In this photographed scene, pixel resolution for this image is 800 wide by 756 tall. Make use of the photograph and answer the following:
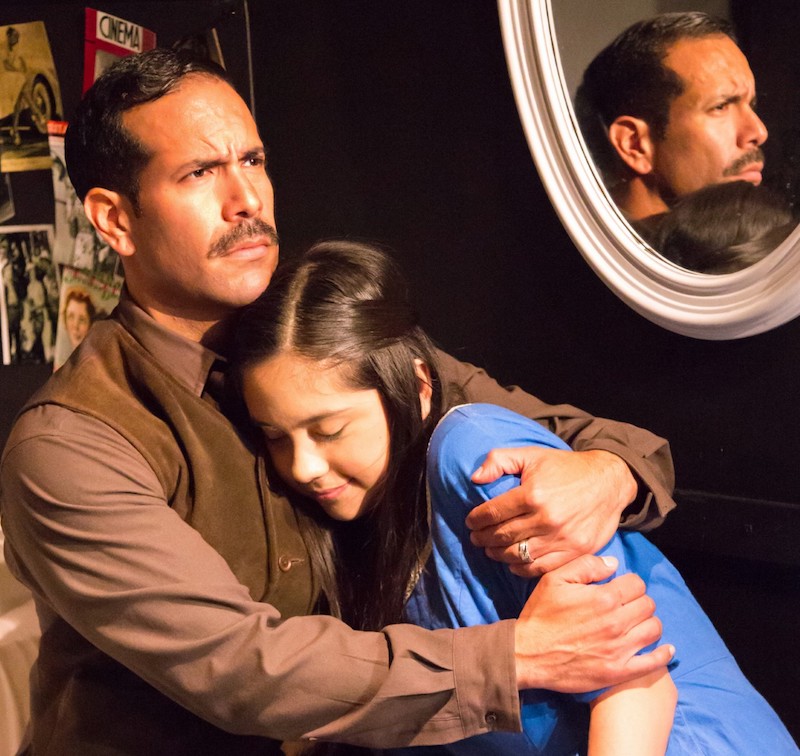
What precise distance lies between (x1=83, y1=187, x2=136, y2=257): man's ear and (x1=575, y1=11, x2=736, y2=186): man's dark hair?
82 centimetres

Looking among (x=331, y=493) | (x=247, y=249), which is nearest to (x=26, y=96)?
(x=247, y=249)

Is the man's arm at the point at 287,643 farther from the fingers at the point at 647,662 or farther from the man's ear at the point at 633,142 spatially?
the man's ear at the point at 633,142

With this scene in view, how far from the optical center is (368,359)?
142 centimetres

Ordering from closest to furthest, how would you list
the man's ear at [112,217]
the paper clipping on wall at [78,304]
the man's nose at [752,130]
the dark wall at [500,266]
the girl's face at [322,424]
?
the girl's face at [322,424]
the man's nose at [752,130]
the man's ear at [112,217]
the dark wall at [500,266]
the paper clipping on wall at [78,304]

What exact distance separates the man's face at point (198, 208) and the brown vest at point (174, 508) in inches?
5.5

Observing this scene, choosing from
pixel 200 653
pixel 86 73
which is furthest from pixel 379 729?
pixel 86 73

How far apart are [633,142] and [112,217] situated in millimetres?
897

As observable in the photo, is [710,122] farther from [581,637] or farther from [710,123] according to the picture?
[581,637]

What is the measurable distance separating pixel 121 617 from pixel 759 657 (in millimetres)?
1188

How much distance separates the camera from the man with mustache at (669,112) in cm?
152

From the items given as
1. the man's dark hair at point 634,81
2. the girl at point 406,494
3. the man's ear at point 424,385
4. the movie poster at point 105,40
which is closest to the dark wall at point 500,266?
the movie poster at point 105,40

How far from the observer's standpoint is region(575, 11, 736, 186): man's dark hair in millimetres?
1571

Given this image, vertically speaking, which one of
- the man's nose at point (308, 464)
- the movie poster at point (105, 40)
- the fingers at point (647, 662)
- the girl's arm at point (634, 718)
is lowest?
the girl's arm at point (634, 718)

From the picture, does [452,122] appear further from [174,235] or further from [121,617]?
[121,617]
